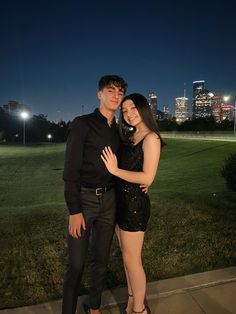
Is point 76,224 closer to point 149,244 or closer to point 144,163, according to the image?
point 144,163

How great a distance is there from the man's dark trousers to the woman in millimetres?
123

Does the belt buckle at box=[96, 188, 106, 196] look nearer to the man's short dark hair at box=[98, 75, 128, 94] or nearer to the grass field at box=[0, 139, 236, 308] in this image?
the man's short dark hair at box=[98, 75, 128, 94]

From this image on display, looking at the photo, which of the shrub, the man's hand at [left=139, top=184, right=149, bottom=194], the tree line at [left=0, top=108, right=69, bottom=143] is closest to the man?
the man's hand at [left=139, top=184, right=149, bottom=194]

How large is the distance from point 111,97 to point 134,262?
65.4 inches

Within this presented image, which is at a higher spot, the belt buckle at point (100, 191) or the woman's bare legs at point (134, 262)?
the belt buckle at point (100, 191)

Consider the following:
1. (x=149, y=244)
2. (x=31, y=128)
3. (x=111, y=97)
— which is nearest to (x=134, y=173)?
(x=111, y=97)

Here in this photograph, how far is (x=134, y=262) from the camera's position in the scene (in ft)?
10.6

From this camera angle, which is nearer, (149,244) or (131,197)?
(131,197)

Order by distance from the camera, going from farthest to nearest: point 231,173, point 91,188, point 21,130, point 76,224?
point 21,130
point 231,173
point 91,188
point 76,224

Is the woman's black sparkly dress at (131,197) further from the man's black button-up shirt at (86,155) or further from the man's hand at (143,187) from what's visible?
the man's black button-up shirt at (86,155)

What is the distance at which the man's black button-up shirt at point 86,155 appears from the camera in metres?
2.97

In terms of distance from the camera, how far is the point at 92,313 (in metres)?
3.36

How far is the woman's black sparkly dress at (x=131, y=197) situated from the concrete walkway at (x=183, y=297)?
1022mm

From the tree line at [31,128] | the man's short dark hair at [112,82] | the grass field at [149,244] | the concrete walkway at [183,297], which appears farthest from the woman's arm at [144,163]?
the tree line at [31,128]
